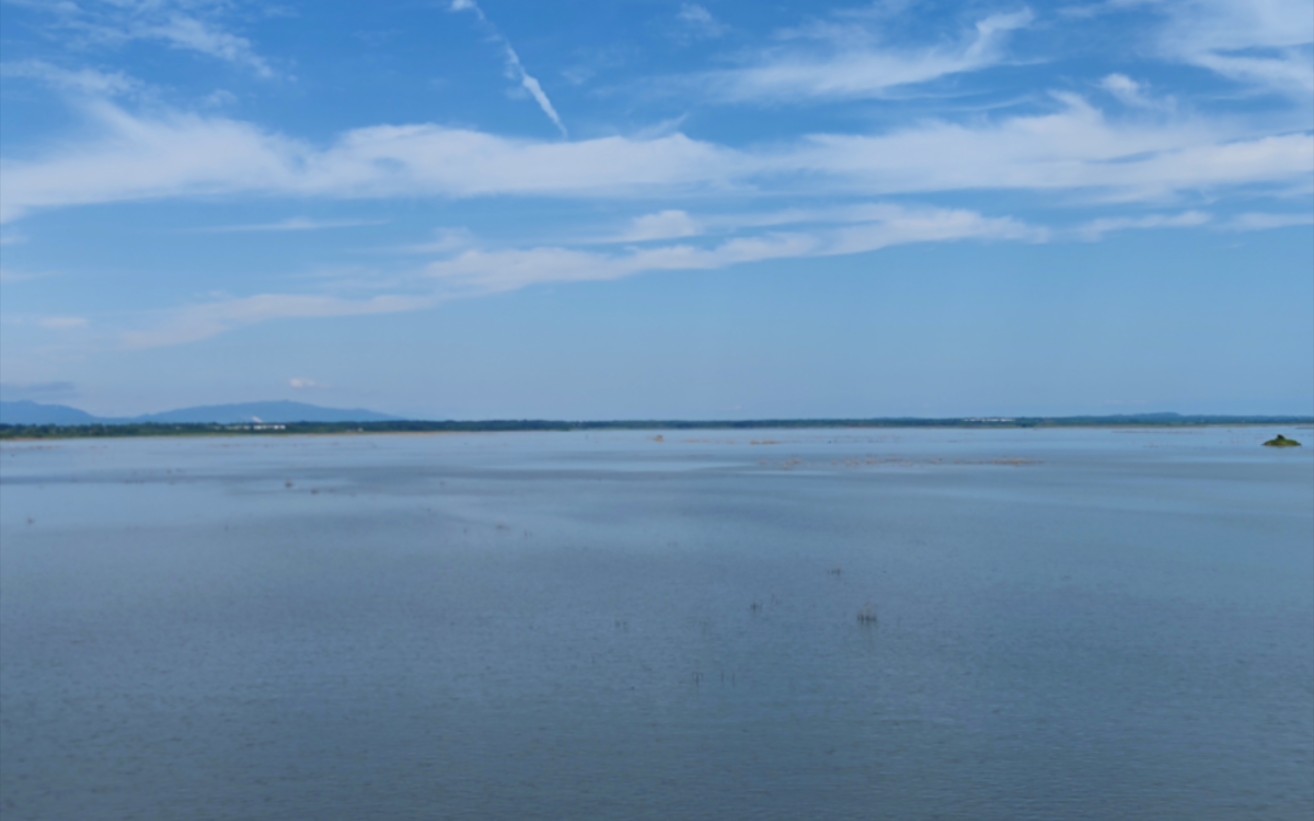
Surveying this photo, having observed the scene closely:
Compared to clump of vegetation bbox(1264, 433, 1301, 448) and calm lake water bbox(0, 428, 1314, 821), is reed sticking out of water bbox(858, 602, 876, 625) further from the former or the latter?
clump of vegetation bbox(1264, 433, 1301, 448)

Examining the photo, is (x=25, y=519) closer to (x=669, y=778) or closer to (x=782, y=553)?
(x=782, y=553)

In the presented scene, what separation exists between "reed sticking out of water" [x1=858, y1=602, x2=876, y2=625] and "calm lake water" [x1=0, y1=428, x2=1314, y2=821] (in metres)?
0.22

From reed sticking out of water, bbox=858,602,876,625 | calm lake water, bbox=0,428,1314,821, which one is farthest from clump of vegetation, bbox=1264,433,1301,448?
reed sticking out of water, bbox=858,602,876,625

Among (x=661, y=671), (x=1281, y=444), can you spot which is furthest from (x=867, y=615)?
(x=1281, y=444)

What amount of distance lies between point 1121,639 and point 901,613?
10.3 ft

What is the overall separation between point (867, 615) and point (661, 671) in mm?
4313

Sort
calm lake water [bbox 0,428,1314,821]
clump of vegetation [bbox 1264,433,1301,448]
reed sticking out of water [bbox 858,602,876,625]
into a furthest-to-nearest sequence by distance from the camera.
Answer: clump of vegetation [bbox 1264,433,1301,448], reed sticking out of water [bbox 858,602,876,625], calm lake water [bbox 0,428,1314,821]

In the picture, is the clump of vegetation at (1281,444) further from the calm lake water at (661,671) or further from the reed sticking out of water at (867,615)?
the reed sticking out of water at (867,615)

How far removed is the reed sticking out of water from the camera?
54.5 ft

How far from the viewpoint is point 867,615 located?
16922 millimetres

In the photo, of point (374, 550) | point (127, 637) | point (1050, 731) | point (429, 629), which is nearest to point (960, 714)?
point (1050, 731)

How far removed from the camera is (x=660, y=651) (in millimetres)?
14812

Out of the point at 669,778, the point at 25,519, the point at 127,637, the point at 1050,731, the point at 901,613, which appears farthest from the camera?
the point at 25,519

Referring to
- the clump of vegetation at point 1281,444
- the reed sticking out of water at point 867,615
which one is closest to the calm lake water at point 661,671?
the reed sticking out of water at point 867,615
